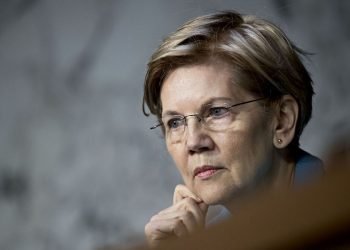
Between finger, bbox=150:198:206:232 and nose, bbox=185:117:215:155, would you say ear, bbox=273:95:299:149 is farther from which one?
finger, bbox=150:198:206:232

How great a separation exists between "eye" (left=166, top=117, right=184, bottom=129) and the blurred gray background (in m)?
0.23

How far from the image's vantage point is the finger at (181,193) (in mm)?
2228

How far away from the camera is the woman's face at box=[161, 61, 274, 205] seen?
2.15 meters

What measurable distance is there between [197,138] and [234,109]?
13 centimetres

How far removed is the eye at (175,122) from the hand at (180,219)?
198 millimetres

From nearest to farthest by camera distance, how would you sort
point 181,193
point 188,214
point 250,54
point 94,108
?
point 250,54 < point 188,214 < point 181,193 < point 94,108

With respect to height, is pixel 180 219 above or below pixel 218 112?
below

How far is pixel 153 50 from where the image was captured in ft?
8.27

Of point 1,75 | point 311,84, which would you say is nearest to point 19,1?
point 1,75

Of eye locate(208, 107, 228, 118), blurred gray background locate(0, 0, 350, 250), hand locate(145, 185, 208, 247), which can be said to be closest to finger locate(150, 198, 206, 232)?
hand locate(145, 185, 208, 247)

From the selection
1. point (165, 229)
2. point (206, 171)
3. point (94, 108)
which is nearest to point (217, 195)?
point (206, 171)

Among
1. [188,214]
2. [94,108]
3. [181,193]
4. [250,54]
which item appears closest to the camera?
[250,54]

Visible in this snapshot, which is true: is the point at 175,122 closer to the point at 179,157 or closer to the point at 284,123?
the point at 179,157

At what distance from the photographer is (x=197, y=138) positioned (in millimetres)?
2172
